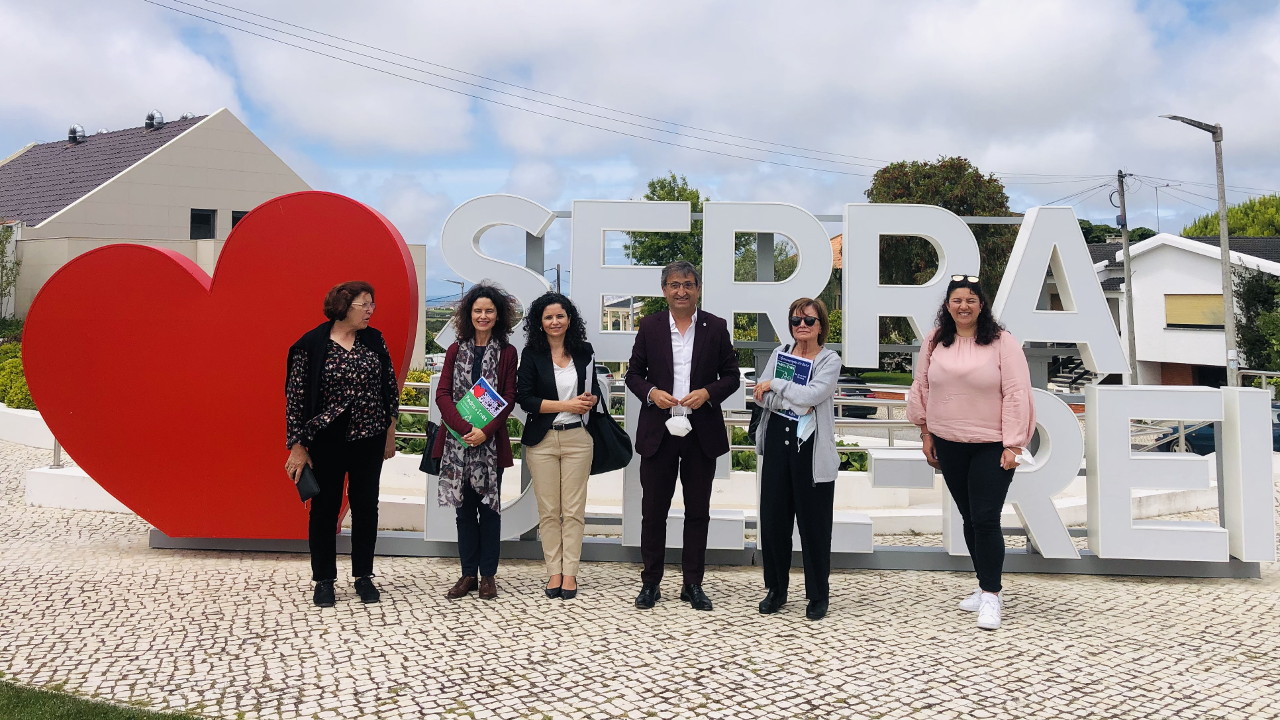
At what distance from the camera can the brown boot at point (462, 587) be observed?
15.5 ft

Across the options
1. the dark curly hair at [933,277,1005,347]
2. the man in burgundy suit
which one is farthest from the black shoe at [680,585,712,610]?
the dark curly hair at [933,277,1005,347]

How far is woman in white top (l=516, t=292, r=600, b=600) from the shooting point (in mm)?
4715

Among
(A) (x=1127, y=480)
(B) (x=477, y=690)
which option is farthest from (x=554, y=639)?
(A) (x=1127, y=480)

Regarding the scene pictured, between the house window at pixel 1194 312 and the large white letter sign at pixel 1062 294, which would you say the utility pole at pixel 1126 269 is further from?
the large white letter sign at pixel 1062 294

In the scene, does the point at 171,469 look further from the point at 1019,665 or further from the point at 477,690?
the point at 1019,665

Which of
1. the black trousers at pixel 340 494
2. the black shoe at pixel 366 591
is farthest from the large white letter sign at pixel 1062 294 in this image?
the black shoe at pixel 366 591

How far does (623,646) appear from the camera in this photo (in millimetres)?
3965

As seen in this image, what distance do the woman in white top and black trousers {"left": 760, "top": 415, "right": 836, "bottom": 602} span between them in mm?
996

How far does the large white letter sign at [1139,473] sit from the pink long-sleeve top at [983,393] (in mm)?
1184

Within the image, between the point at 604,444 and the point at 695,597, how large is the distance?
3.16ft

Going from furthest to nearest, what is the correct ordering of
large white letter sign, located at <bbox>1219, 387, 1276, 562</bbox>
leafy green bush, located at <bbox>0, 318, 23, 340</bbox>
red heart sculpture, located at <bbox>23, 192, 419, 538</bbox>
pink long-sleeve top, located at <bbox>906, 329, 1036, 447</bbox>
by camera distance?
leafy green bush, located at <bbox>0, 318, 23, 340</bbox>
red heart sculpture, located at <bbox>23, 192, 419, 538</bbox>
large white letter sign, located at <bbox>1219, 387, 1276, 562</bbox>
pink long-sleeve top, located at <bbox>906, 329, 1036, 447</bbox>

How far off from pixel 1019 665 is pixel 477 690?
91.4 inches

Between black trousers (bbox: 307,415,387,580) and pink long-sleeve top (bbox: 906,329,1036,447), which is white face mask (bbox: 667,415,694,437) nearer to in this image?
pink long-sleeve top (bbox: 906,329,1036,447)

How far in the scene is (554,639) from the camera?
406 cm
